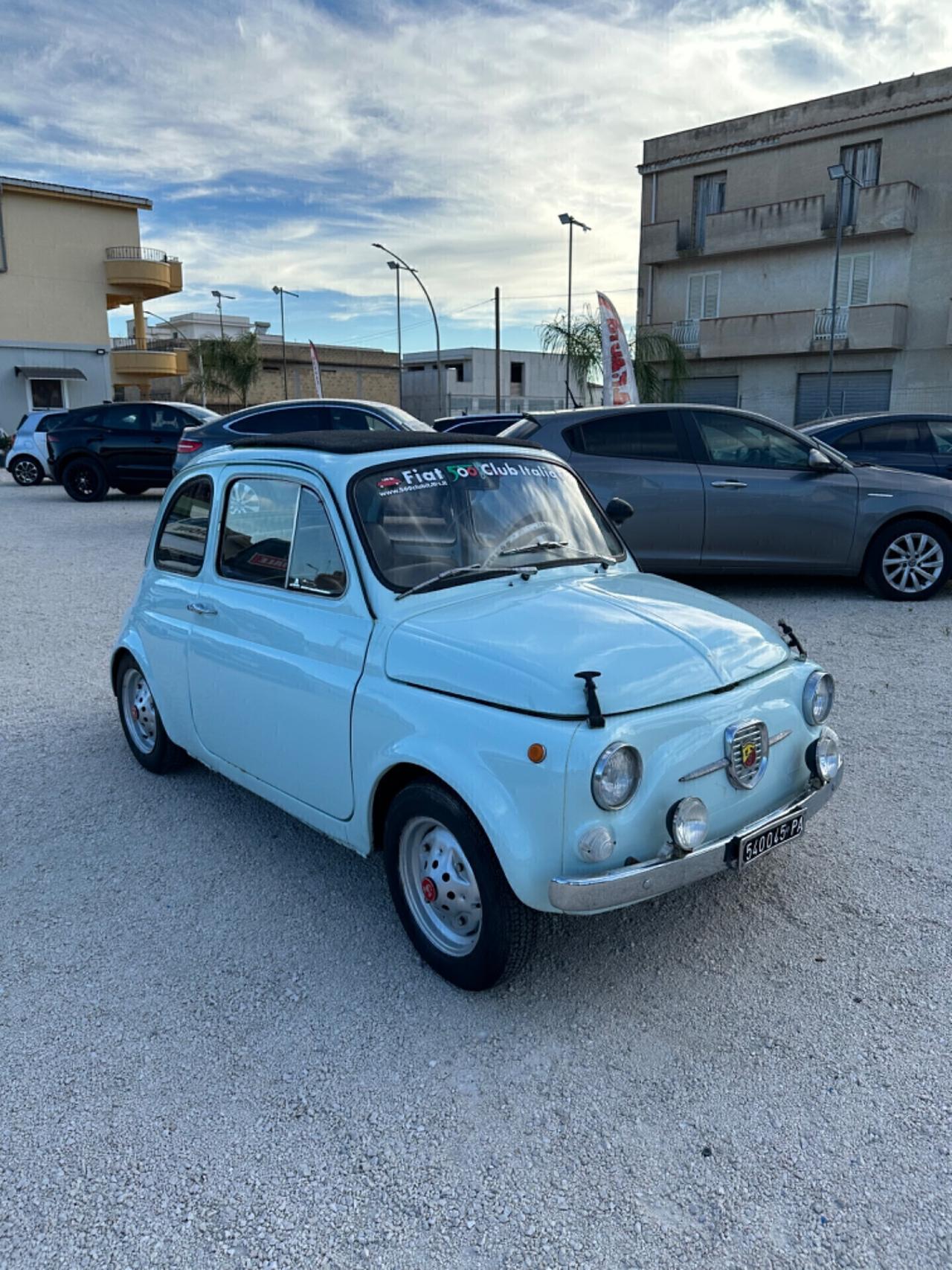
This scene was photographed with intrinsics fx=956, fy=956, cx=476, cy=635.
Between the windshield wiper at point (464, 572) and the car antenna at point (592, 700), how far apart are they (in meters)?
0.84

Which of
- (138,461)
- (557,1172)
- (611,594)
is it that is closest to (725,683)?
(611,594)

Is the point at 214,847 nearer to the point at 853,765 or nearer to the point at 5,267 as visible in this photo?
the point at 853,765

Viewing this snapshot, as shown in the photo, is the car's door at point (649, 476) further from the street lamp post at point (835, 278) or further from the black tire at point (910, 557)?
the street lamp post at point (835, 278)

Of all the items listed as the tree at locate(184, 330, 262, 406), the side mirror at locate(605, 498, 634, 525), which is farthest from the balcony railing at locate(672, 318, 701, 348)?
the side mirror at locate(605, 498, 634, 525)

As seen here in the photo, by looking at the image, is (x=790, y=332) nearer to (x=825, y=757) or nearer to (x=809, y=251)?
(x=809, y=251)

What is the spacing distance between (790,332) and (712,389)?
3538 mm

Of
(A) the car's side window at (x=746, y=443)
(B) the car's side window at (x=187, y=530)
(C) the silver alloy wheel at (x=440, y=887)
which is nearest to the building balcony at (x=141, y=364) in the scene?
(A) the car's side window at (x=746, y=443)

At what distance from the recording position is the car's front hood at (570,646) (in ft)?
9.37

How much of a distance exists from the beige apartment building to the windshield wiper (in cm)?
2850

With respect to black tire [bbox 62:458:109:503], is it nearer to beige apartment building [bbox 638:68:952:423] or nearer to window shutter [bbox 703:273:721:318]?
beige apartment building [bbox 638:68:952:423]

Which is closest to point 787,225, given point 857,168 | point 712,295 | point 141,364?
point 857,168

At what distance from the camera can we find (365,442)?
3.88 m

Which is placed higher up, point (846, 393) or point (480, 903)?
point (846, 393)

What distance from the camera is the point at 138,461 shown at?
1838 centimetres
